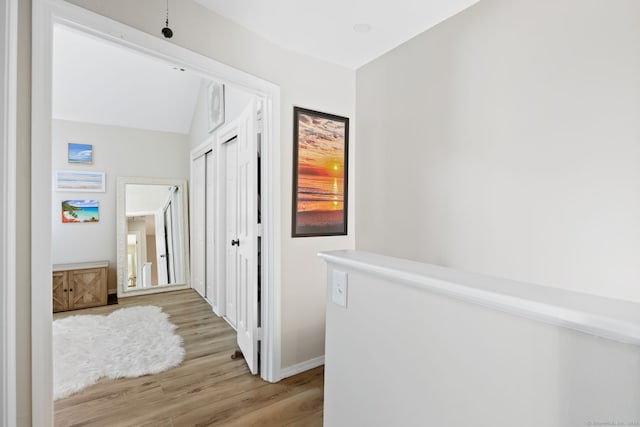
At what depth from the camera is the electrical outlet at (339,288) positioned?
3.75 feet

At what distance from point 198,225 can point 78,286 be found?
1.56m

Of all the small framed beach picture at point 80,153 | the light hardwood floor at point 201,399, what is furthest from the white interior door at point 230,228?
the small framed beach picture at point 80,153

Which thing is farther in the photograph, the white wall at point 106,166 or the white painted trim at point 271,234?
the white wall at point 106,166

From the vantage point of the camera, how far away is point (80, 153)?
13.3 ft

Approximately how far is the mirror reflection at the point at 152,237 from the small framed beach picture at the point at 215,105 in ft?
4.53

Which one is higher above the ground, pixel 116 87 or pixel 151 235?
pixel 116 87

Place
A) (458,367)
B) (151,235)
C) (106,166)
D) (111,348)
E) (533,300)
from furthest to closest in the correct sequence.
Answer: (151,235)
(106,166)
(111,348)
(458,367)
(533,300)

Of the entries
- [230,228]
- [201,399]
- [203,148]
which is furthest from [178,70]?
[201,399]

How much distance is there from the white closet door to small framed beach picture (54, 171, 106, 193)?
1.18m

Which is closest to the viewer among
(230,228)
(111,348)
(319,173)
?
(319,173)

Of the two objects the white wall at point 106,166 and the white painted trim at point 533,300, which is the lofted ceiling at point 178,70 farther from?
the white painted trim at point 533,300

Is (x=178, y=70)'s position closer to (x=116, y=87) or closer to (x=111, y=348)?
(x=116, y=87)

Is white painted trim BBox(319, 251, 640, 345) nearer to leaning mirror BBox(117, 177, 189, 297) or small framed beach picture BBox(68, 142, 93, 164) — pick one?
leaning mirror BBox(117, 177, 189, 297)

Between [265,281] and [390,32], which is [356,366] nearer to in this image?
[265,281]
